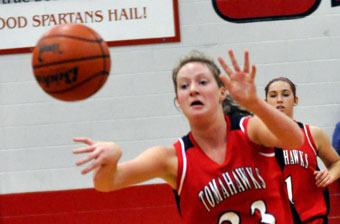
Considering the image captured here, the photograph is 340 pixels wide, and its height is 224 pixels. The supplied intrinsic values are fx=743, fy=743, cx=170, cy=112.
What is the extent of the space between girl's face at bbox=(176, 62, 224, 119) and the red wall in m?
2.74

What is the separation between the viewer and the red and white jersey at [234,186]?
9.93ft

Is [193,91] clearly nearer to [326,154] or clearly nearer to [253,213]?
[253,213]

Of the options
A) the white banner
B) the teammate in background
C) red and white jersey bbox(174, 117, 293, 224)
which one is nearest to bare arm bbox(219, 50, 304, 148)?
red and white jersey bbox(174, 117, 293, 224)

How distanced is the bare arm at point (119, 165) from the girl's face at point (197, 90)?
0.70 feet

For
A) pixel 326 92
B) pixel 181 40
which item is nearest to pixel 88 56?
pixel 181 40

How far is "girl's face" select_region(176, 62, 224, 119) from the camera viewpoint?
2977mm

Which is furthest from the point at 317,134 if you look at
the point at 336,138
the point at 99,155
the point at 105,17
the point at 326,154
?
the point at 105,17

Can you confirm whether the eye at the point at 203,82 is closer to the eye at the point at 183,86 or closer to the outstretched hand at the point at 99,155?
the eye at the point at 183,86

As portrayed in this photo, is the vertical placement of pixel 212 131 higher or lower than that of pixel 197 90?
lower

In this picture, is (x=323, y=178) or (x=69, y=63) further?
(x=323, y=178)

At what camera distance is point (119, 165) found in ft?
9.27

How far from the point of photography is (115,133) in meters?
5.70

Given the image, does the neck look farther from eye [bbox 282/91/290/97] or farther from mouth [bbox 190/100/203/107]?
eye [bbox 282/91/290/97]

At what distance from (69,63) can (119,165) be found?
48cm
